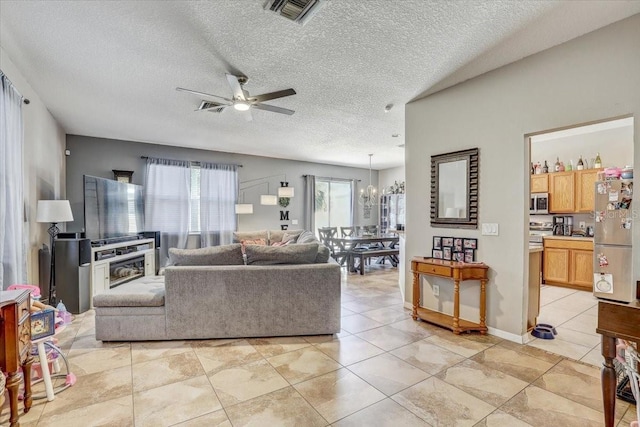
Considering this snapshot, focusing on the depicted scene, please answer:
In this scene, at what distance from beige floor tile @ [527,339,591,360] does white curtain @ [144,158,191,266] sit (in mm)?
6226

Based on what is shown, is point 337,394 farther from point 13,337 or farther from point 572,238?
point 572,238

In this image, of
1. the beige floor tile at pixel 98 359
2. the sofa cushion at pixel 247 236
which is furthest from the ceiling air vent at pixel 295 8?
the sofa cushion at pixel 247 236

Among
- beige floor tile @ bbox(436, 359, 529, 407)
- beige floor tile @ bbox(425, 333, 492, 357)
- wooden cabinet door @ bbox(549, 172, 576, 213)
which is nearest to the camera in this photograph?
beige floor tile @ bbox(436, 359, 529, 407)

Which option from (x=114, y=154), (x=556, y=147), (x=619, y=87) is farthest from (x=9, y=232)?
(x=556, y=147)

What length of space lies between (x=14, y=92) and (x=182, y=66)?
1.60 meters

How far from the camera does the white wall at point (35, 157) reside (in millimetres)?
3291

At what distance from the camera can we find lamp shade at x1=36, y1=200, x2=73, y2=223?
3.59 meters

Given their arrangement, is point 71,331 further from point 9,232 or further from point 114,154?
point 114,154

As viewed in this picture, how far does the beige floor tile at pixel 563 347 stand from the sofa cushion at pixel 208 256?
3067 mm

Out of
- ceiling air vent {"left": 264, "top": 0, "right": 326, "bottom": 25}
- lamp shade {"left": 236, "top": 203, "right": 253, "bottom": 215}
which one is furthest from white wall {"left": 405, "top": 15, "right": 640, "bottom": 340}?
lamp shade {"left": 236, "top": 203, "right": 253, "bottom": 215}

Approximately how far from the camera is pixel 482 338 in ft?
10.0

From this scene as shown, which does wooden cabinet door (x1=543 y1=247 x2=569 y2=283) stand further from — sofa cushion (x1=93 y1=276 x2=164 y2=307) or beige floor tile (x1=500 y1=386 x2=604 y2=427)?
sofa cushion (x1=93 y1=276 x2=164 y2=307)

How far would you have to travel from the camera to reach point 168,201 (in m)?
6.41

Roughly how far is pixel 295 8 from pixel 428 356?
2.99m
